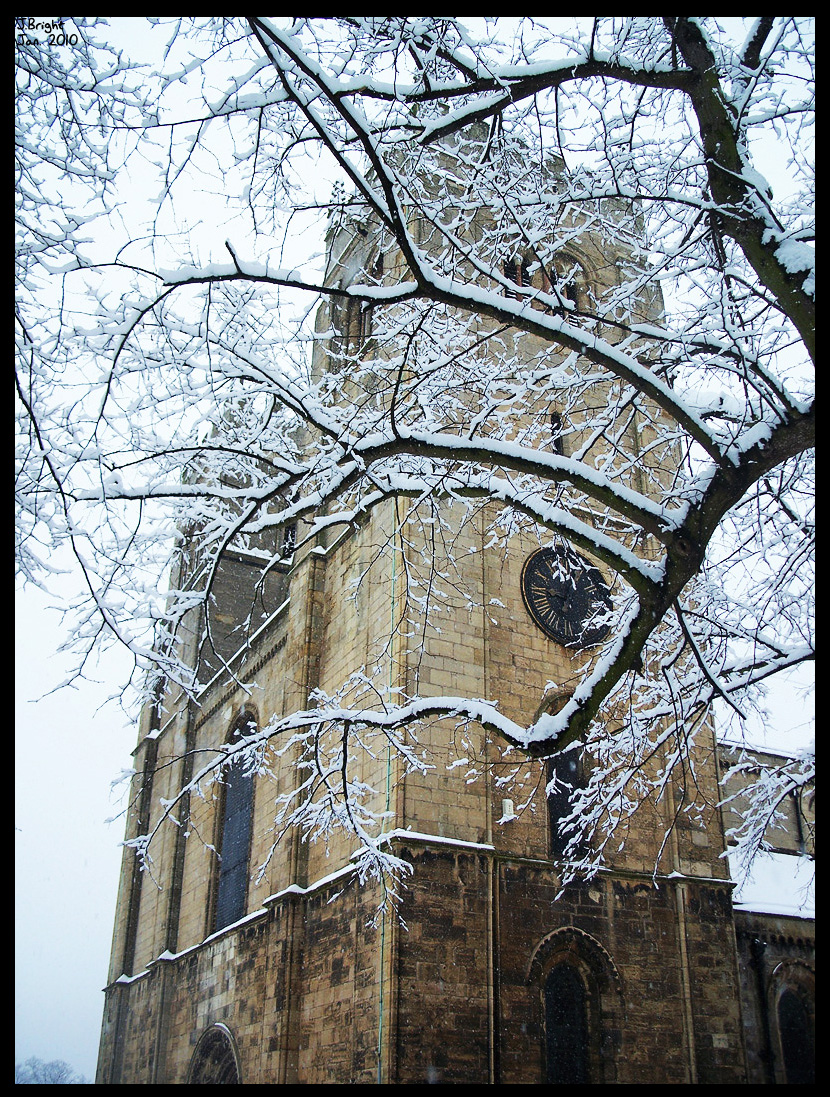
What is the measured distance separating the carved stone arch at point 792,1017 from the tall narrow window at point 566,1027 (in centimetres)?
441

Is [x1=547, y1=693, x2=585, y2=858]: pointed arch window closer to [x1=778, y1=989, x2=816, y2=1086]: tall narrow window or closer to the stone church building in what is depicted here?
the stone church building

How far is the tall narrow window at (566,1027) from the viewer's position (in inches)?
418

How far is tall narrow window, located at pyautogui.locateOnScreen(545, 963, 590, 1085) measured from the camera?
1062cm

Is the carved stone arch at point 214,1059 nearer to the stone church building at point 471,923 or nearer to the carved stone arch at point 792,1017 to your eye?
the stone church building at point 471,923

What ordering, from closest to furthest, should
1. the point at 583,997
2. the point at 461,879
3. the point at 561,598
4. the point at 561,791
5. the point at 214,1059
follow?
the point at 461,879 < the point at 583,997 < the point at 561,791 < the point at 561,598 < the point at 214,1059

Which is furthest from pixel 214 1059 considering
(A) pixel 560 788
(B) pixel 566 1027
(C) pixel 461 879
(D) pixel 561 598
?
(D) pixel 561 598

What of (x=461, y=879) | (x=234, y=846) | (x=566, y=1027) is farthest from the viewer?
(x=234, y=846)

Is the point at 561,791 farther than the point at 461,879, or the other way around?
the point at 561,791

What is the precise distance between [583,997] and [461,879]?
2303mm

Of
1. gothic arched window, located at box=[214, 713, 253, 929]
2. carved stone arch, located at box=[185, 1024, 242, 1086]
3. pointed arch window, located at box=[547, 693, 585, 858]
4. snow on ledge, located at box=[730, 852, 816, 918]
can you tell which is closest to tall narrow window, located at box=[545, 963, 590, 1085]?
pointed arch window, located at box=[547, 693, 585, 858]

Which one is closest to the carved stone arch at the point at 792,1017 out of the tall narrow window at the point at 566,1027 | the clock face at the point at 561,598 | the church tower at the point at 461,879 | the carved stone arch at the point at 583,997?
the church tower at the point at 461,879

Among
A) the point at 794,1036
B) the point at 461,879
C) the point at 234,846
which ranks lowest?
the point at 794,1036

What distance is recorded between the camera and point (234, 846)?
16.9m

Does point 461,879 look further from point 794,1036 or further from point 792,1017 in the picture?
point 794,1036
